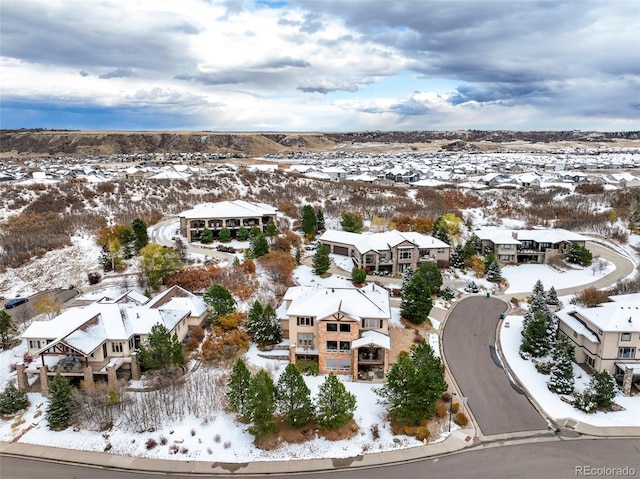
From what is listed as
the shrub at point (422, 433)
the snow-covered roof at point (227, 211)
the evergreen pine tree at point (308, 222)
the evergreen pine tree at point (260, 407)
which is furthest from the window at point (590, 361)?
the snow-covered roof at point (227, 211)

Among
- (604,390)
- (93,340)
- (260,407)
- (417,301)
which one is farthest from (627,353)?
(93,340)

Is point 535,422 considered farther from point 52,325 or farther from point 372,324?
point 52,325

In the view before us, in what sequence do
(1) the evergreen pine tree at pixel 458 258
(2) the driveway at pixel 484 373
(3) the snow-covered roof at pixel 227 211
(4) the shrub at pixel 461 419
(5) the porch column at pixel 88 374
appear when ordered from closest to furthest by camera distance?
(4) the shrub at pixel 461 419 < (2) the driveway at pixel 484 373 < (5) the porch column at pixel 88 374 < (1) the evergreen pine tree at pixel 458 258 < (3) the snow-covered roof at pixel 227 211

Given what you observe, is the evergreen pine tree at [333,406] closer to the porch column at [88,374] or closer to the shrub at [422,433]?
the shrub at [422,433]

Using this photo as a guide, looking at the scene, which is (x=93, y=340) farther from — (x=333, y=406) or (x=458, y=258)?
(x=458, y=258)

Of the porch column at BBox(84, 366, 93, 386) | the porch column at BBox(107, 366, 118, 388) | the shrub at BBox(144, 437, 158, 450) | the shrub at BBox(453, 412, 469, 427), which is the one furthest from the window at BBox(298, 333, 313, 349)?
the porch column at BBox(84, 366, 93, 386)
